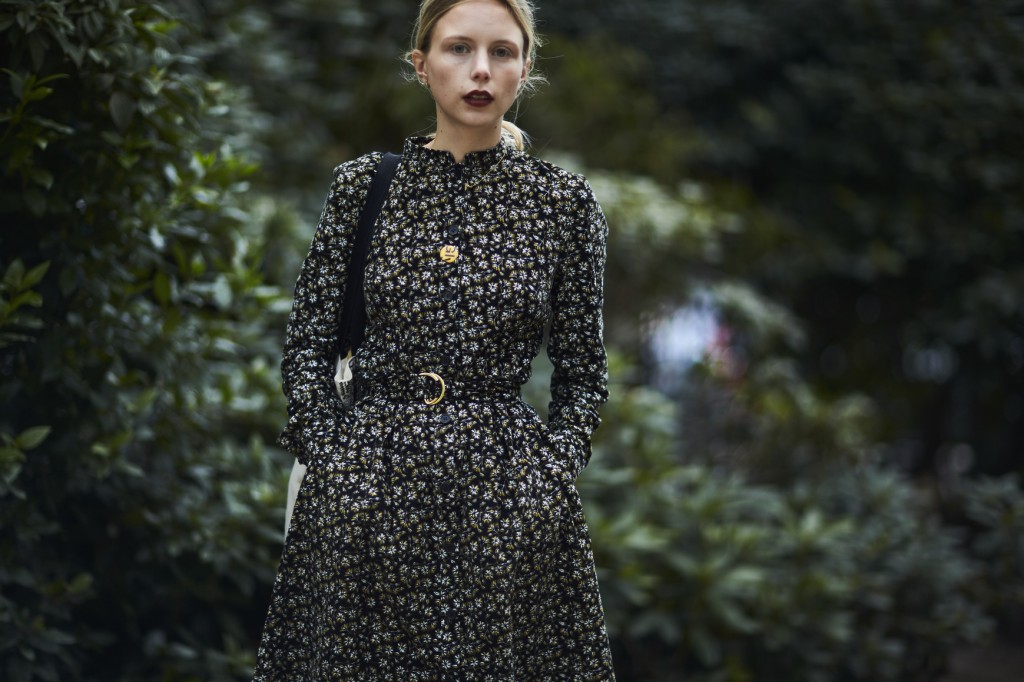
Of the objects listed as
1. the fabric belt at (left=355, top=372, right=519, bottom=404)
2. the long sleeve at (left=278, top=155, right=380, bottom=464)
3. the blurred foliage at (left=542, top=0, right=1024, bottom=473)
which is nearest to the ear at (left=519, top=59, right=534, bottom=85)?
the long sleeve at (left=278, top=155, right=380, bottom=464)

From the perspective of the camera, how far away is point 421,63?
7.69ft

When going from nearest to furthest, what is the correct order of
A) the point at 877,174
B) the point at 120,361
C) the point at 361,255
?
the point at 361,255
the point at 120,361
the point at 877,174

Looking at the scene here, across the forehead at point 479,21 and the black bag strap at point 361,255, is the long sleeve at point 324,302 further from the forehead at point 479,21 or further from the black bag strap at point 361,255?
the forehead at point 479,21

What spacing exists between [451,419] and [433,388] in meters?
0.07

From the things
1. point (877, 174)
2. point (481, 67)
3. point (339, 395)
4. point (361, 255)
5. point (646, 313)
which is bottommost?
point (339, 395)

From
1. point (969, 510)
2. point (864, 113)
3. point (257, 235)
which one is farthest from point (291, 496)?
point (864, 113)

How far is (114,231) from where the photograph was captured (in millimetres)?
3047

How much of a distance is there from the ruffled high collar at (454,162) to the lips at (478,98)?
11 centimetres

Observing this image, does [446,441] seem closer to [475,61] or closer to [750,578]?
[475,61]

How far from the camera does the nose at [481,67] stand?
2.21 metres

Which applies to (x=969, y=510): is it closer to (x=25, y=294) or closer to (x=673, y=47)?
(x=673, y=47)

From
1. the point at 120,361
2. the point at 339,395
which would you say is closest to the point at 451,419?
the point at 339,395

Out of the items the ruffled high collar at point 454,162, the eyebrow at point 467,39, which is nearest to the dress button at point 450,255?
the ruffled high collar at point 454,162

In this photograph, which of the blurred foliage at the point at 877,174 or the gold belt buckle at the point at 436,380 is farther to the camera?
the blurred foliage at the point at 877,174
